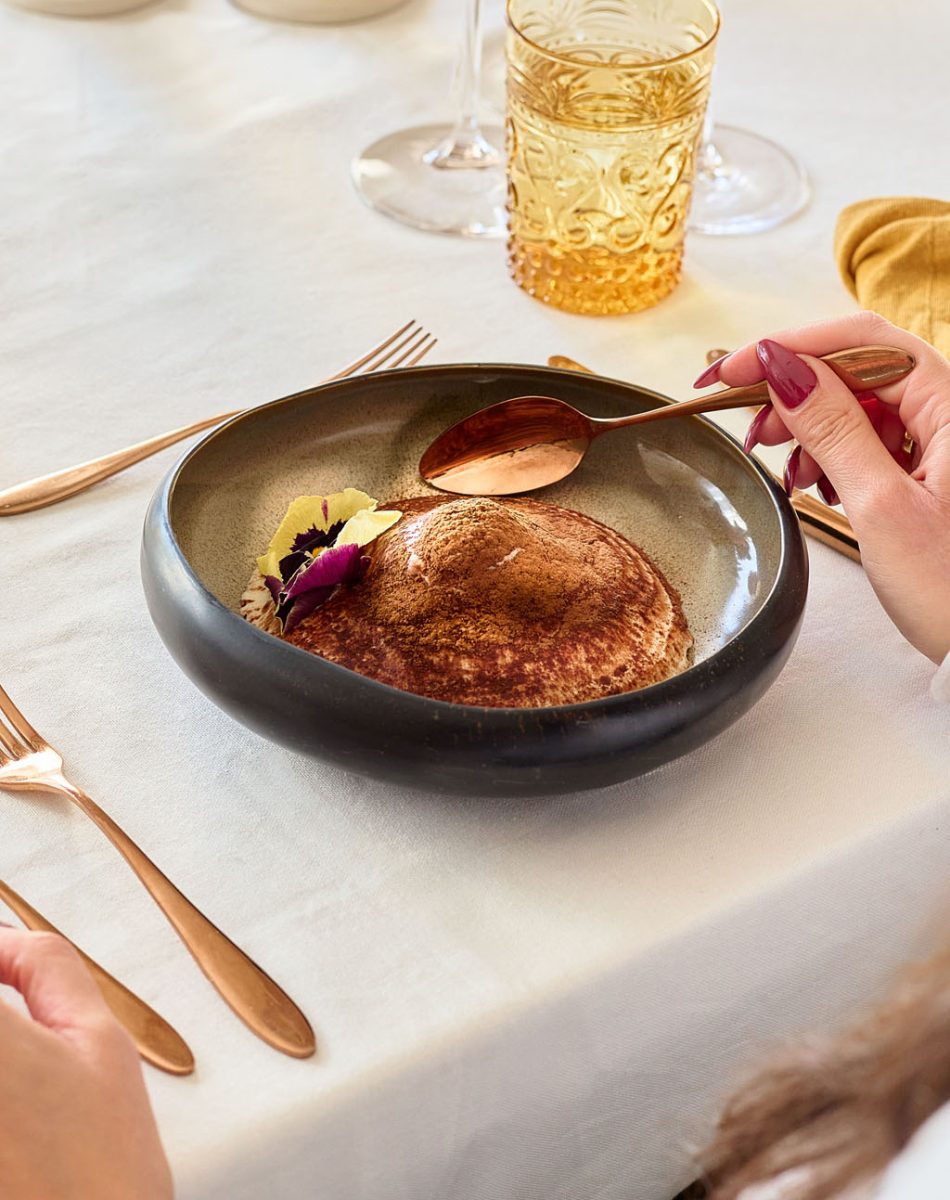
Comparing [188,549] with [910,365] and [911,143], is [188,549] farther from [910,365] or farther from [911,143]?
[911,143]

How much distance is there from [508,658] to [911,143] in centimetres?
89

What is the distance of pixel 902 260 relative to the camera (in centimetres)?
96

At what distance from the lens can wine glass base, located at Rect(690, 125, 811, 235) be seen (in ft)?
3.64

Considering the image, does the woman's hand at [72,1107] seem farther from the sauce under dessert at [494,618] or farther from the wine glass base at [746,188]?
the wine glass base at [746,188]

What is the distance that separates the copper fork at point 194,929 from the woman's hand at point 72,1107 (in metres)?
0.06

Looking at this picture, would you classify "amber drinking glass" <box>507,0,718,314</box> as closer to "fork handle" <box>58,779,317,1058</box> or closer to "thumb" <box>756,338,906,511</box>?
"thumb" <box>756,338,906,511</box>

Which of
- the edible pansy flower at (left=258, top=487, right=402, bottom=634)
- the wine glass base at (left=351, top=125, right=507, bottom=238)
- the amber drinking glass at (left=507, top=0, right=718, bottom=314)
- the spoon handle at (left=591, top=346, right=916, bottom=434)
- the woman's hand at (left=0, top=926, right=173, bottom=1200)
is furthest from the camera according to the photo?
the wine glass base at (left=351, top=125, right=507, bottom=238)

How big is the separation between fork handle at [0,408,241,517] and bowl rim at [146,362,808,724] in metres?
0.12

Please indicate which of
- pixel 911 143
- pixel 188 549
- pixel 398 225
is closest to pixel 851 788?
pixel 188 549

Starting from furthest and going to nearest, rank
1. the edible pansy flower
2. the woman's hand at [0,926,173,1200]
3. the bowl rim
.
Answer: the edible pansy flower < the bowl rim < the woman's hand at [0,926,173,1200]

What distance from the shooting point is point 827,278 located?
41.3 inches

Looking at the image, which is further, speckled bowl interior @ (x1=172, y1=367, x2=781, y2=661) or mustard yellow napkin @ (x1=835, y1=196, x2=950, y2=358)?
mustard yellow napkin @ (x1=835, y1=196, x2=950, y2=358)

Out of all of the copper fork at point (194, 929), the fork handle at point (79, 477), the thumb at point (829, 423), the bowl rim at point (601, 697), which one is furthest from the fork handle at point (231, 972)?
the thumb at point (829, 423)

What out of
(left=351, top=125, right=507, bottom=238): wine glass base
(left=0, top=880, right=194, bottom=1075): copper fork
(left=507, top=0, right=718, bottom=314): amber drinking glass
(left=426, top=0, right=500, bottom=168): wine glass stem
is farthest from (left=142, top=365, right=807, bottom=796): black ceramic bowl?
(left=426, top=0, right=500, bottom=168): wine glass stem
